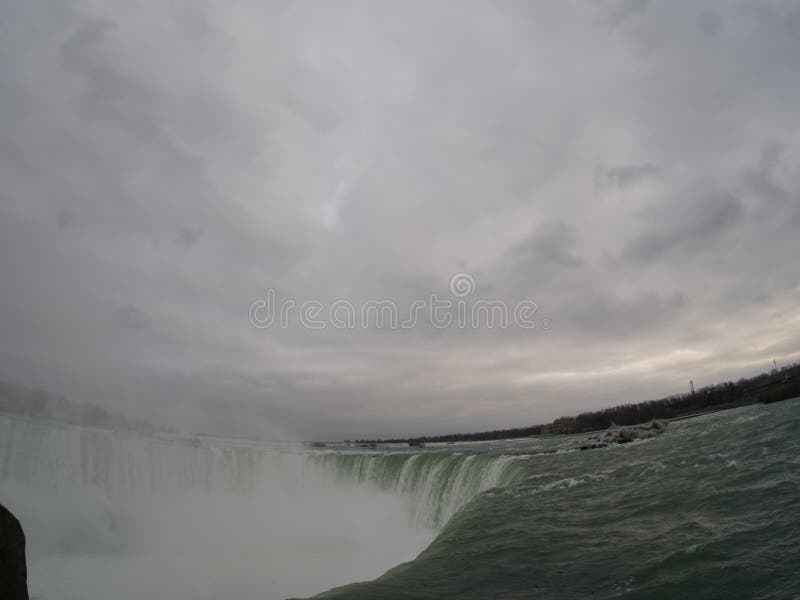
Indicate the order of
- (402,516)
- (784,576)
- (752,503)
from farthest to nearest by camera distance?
1. (402,516)
2. (752,503)
3. (784,576)

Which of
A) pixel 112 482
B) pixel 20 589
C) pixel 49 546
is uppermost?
pixel 20 589

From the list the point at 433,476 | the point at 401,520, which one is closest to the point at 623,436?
the point at 433,476

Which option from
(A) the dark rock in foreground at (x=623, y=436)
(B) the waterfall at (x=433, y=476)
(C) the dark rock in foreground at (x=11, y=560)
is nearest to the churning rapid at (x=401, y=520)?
(B) the waterfall at (x=433, y=476)

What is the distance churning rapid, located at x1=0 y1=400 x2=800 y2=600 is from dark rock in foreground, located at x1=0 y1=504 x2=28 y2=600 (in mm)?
3138

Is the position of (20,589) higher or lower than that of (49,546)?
higher

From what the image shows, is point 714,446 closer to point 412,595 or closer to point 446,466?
point 446,466

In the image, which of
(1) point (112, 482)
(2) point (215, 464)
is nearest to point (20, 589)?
(1) point (112, 482)

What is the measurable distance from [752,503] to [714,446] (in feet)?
34.0

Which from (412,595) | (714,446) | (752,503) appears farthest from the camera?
(714,446)

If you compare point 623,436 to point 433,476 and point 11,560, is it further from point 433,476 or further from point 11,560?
point 11,560

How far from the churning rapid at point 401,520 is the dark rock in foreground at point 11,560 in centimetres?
314

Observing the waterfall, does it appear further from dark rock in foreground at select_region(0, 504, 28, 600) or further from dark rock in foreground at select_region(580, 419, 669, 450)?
dark rock in foreground at select_region(0, 504, 28, 600)

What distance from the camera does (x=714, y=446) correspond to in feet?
52.5

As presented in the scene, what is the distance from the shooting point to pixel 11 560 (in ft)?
11.1
